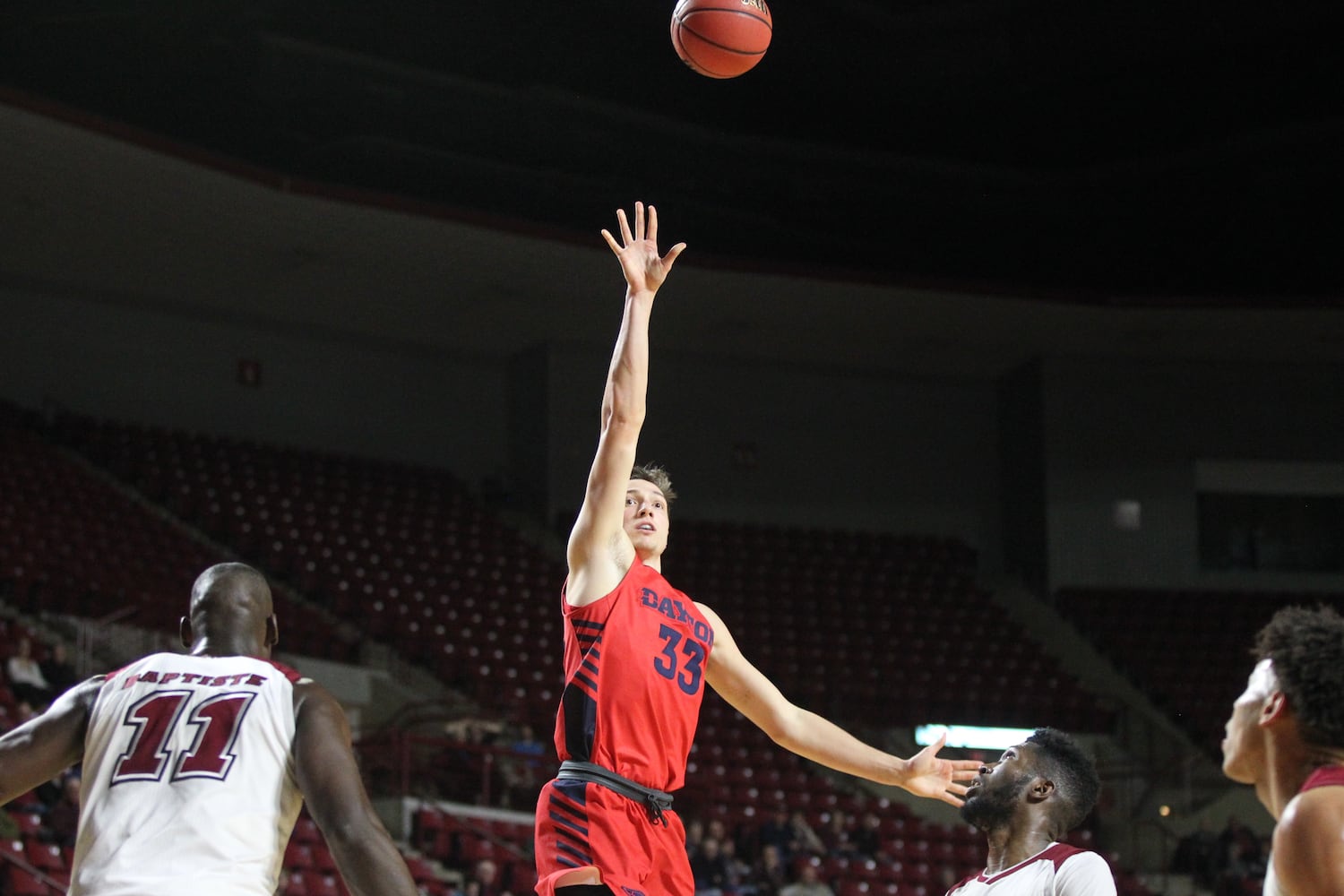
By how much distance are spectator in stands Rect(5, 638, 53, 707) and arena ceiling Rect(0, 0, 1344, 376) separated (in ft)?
20.8

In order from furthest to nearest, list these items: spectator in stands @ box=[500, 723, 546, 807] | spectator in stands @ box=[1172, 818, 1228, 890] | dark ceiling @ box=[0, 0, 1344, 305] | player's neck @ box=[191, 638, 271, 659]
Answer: dark ceiling @ box=[0, 0, 1344, 305]
spectator in stands @ box=[1172, 818, 1228, 890]
spectator in stands @ box=[500, 723, 546, 807]
player's neck @ box=[191, 638, 271, 659]

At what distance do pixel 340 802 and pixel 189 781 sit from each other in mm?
325

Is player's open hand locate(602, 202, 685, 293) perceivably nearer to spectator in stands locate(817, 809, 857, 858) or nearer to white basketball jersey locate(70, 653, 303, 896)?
white basketball jersey locate(70, 653, 303, 896)

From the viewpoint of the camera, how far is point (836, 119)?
837 inches

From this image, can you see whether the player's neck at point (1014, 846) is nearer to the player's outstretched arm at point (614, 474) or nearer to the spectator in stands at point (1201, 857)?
the player's outstretched arm at point (614, 474)

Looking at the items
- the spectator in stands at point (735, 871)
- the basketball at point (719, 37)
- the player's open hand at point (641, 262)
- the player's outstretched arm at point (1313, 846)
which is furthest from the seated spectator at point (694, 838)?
the player's outstretched arm at point (1313, 846)

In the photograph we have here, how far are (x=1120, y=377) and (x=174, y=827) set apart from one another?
816 inches

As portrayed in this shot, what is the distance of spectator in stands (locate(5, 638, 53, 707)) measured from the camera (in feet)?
37.0

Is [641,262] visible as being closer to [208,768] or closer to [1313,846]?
[208,768]

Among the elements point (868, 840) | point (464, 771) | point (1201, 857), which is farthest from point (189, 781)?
point (1201, 857)

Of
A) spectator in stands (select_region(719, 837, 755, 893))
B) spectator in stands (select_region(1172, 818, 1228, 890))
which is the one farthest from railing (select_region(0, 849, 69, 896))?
spectator in stands (select_region(1172, 818, 1228, 890))

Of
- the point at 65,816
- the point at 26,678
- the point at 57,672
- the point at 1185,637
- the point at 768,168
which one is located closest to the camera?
the point at 65,816

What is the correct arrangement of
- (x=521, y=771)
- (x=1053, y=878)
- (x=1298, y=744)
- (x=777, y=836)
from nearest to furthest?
(x=1298, y=744)
(x=1053, y=878)
(x=777, y=836)
(x=521, y=771)

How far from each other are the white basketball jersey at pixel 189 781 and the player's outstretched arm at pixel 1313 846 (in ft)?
6.30
